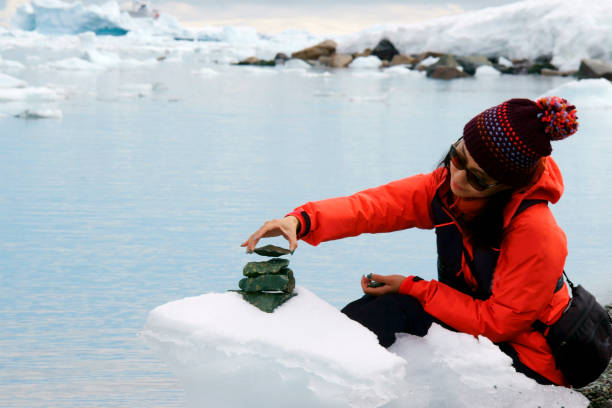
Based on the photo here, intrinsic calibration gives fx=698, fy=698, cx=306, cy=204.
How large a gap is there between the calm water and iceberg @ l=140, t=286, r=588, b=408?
486 millimetres

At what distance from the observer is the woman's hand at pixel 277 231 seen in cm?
184

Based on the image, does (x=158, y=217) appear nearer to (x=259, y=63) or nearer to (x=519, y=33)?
(x=259, y=63)

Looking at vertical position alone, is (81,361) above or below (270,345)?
below

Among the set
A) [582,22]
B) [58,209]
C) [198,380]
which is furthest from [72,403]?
[582,22]

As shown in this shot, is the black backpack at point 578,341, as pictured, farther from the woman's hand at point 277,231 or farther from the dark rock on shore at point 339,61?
the dark rock on shore at point 339,61

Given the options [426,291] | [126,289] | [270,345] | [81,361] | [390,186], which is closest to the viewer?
A: [270,345]

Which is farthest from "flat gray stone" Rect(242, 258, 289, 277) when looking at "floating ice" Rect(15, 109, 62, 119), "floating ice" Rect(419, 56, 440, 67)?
"floating ice" Rect(419, 56, 440, 67)

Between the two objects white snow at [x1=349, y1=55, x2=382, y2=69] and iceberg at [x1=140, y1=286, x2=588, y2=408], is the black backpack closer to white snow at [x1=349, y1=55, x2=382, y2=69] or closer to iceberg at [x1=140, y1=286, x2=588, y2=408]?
iceberg at [x1=140, y1=286, x2=588, y2=408]

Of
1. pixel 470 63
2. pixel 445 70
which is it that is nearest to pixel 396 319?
pixel 445 70

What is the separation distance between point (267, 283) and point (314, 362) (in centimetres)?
29

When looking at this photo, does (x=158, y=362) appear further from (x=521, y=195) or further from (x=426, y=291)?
(x=521, y=195)

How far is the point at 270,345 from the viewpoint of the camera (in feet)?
5.74

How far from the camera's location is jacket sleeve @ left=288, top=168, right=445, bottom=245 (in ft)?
6.52

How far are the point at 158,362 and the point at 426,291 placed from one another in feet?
3.42
